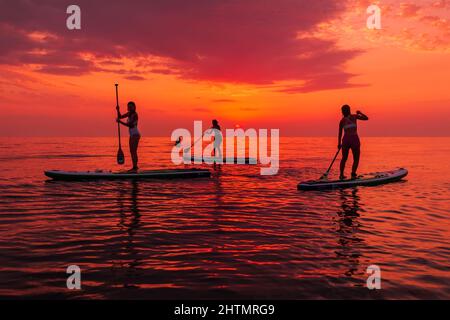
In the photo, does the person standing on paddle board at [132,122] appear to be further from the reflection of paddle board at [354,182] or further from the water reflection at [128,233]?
the reflection of paddle board at [354,182]

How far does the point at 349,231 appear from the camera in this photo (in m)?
8.30

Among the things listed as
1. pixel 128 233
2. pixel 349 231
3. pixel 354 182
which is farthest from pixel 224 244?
pixel 354 182

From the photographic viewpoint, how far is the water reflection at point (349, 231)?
620cm

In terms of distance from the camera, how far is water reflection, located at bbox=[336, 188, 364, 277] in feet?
20.3

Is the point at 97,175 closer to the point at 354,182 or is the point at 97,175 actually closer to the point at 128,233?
the point at 128,233

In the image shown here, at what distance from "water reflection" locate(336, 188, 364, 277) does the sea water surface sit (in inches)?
1.2

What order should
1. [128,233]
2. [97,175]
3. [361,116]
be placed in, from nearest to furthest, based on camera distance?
[128,233] < [361,116] < [97,175]

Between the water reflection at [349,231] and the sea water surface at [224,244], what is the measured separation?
32mm

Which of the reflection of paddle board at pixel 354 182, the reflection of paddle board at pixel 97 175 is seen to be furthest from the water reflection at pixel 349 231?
the reflection of paddle board at pixel 97 175

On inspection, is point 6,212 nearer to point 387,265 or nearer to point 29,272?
point 29,272

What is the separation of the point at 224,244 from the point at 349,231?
3.05 metres

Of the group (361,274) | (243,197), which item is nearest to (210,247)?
(361,274)

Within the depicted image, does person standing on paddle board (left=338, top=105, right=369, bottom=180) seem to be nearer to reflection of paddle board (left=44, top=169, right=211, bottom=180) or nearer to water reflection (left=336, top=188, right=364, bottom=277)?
water reflection (left=336, top=188, right=364, bottom=277)
